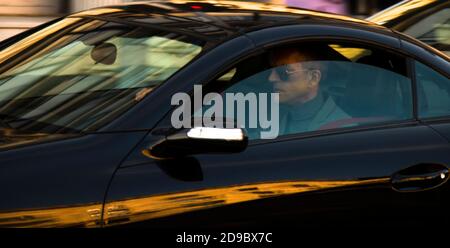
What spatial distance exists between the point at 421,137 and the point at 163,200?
115 cm

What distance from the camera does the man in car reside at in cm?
393

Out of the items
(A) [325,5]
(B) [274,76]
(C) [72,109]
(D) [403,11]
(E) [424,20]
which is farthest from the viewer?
(A) [325,5]

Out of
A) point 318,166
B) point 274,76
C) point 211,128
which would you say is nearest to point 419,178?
point 318,166

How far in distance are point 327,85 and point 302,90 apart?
0.11 meters

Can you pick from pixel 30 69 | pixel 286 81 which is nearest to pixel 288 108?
pixel 286 81

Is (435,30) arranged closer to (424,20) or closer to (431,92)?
(424,20)

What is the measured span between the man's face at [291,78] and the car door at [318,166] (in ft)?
0.11

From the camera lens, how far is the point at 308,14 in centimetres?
428

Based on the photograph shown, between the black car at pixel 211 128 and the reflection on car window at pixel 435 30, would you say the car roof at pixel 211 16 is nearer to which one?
the black car at pixel 211 128

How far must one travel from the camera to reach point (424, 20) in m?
7.49

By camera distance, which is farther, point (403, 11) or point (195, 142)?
point (403, 11)

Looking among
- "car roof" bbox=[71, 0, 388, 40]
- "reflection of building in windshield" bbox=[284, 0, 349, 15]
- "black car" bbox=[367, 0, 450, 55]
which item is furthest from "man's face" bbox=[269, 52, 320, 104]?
"reflection of building in windshield" bbox=[284, 0, 349, 15]

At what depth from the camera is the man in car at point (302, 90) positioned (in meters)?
3.93
